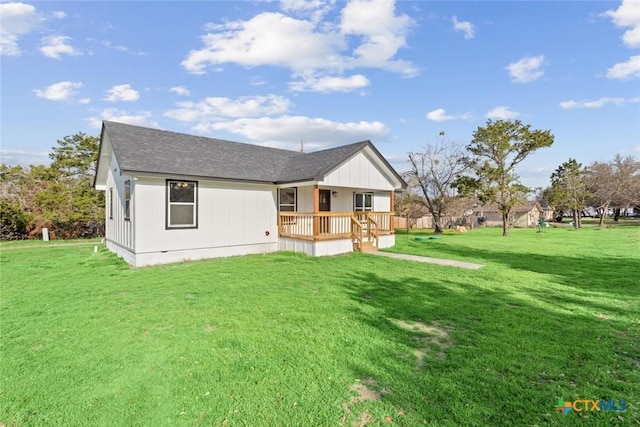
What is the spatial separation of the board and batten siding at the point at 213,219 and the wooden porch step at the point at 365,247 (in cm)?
337

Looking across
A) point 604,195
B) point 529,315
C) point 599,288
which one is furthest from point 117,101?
point 604,195

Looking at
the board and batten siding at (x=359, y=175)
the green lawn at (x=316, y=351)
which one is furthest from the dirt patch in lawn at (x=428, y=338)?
the board and batten siding at (x=359, y=175)

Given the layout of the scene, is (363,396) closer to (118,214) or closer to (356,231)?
(356,231)

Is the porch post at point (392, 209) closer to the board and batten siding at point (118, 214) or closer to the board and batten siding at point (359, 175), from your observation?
the board and batten siding at point (359, 175)

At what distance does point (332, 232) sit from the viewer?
1266 cm

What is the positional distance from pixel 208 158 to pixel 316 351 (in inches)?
396

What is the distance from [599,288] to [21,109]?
2002cm

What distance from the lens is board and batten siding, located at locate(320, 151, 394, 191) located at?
1227cm

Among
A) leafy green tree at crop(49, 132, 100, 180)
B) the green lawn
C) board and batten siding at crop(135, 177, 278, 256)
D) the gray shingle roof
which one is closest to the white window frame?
board and batten siding at crop(135, 177, 278, 256)

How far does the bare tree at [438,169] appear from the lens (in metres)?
24.4

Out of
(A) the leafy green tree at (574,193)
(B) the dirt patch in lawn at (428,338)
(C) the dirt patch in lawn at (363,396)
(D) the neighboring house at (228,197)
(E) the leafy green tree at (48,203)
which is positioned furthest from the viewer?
(A) the leafy green tree at (574,193)

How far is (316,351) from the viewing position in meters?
3.81

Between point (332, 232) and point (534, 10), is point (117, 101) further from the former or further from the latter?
point (534, 10)

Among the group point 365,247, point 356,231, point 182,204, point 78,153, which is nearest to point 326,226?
point 356,231
